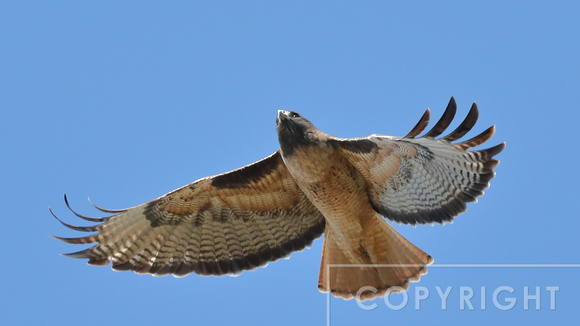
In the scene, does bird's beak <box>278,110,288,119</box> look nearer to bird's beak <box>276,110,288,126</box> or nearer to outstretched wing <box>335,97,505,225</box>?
bird's beak <box>276,110,288,126</box>

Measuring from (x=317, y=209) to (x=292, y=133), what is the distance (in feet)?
5.57

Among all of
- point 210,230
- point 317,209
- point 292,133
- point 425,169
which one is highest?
point 292,133

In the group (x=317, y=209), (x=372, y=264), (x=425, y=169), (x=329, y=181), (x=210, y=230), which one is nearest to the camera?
(x=425, y=169)

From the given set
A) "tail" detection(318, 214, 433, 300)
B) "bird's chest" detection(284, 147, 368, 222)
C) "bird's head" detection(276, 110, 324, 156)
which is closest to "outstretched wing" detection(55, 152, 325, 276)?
"tail" detection(318, 214, 433, 300)

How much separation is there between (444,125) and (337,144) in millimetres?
1403

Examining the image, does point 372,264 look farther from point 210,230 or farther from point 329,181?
point 210,230

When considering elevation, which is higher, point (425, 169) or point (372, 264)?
point (425, 169)

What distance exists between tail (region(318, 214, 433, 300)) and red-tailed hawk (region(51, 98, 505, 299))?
1cm

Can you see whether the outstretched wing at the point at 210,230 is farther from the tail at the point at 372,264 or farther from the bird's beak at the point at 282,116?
the bird's beak at the point at 282,116

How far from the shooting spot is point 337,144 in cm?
1067

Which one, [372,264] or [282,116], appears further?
[372,264]

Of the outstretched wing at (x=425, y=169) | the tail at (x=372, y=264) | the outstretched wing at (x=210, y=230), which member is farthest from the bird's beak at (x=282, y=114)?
the tail at (x=372, y=264)

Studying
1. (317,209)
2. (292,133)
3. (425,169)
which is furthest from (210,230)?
(425,169)

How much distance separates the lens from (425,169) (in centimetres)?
1075
